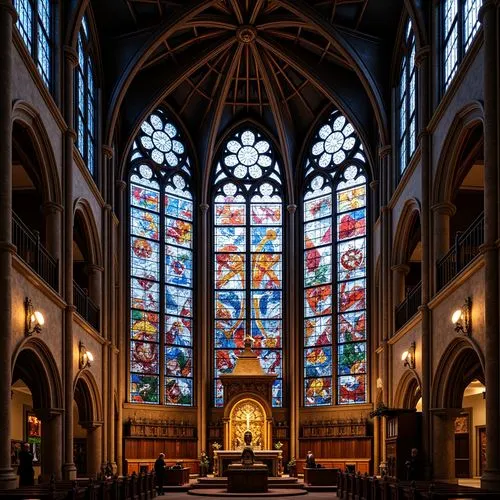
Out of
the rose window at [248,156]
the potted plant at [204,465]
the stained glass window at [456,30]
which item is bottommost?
the potted plant at [204,465]

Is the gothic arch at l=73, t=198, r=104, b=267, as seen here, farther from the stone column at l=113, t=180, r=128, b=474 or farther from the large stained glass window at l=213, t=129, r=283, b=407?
the large stained glass window at l=213, t=129, r=283, b=407

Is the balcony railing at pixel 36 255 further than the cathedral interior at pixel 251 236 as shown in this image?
No

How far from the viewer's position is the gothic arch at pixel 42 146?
20.0 meters

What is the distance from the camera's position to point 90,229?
2902 cm

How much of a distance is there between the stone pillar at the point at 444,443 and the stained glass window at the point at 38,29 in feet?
42.8

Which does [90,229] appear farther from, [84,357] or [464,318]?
[464,318]

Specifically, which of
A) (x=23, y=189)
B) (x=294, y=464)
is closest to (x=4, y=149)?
(x=23, y=189)

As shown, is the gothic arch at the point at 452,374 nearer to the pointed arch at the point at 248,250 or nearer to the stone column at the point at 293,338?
the stone column at the point at 293,338

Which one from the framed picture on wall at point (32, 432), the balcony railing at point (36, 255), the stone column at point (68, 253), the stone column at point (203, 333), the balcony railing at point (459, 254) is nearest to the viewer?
the balcony railing at point (459, 254)

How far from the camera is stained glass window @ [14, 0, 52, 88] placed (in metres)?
20.5

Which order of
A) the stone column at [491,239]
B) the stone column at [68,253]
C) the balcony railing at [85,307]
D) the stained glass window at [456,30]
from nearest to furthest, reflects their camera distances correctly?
the stone column at [491,239] → the stained glass window at [456,30] → the stone column at [68,253] → the balcony railing at [85,307]

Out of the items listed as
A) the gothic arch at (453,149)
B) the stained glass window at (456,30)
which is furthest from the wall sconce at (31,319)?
the stained glass window at (456,30)

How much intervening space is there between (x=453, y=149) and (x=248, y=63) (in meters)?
16.0

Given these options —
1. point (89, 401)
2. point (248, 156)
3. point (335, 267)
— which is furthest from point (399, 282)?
point (248, 156)
